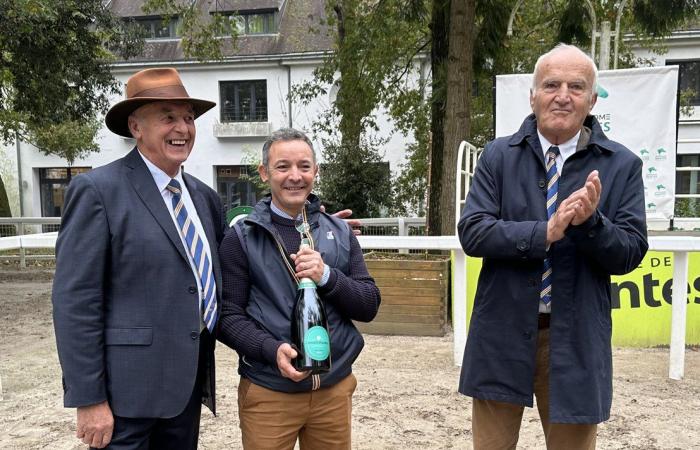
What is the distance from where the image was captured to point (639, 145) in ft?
22.7

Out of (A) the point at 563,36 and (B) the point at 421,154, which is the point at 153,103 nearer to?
(A) the point at 563,36

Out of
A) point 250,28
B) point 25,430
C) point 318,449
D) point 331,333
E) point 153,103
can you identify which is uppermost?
point 250,28

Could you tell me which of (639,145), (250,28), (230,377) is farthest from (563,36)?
(250,28)

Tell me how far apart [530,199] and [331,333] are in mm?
938

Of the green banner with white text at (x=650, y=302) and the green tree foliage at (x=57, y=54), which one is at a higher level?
the green tree foliage at (x=57, y=54)

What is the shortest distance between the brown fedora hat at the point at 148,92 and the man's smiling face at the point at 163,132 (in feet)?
0.12

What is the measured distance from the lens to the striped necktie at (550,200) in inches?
87.6

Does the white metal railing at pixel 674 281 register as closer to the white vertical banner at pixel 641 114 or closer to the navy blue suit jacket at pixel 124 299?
the white vertical banner at pixel 641 114

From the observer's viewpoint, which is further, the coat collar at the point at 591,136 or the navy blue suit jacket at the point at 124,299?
the coat collar at the point at 591,136

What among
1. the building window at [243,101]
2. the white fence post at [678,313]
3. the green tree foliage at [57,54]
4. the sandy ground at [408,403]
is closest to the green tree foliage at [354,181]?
the green tree foliage at [57,54]

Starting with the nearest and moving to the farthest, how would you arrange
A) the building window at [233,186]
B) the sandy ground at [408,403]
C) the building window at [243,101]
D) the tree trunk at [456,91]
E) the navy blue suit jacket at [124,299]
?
the navy blue suit jacket at [124,299]
the sandy ground at [408,403]
the tree trunk at [456,91]
the building window at [243,101]
the building window at [233,186]

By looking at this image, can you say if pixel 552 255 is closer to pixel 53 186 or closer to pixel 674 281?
pixel 674 281

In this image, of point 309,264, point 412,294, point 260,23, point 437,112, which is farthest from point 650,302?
point 260,23

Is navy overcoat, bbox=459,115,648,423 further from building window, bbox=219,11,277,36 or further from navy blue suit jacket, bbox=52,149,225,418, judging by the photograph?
building window, bbox=219,11,277,36
